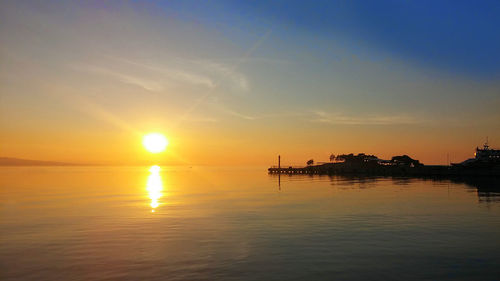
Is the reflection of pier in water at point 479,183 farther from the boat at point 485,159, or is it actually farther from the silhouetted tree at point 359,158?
the silhouetted tree at point 359,158

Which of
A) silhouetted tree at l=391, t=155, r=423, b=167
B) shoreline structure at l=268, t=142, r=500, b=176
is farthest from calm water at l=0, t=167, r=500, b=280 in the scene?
silhouetted tree at l=391, t=155, r=423, b=167

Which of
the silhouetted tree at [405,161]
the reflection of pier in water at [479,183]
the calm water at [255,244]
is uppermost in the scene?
the silhouetted tree at [405,161]

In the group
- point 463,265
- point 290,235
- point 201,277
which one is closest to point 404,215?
point 290,235

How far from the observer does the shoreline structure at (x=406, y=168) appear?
11175 centimetres

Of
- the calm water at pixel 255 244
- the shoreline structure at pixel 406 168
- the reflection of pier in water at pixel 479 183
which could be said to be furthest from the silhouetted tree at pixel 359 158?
the calm water at pixel 255 244

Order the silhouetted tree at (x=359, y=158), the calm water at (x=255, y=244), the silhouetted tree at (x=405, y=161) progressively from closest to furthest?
1. the calm water at (x=255, y=244)
2. the silhouetted tree at (x=405, y=161)
3. the silhouetted tree at (x=359, y=158)

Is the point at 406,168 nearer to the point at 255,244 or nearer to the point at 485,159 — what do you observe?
the point at 485,159

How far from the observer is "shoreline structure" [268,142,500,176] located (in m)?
112

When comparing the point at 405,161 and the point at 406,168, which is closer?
the point at 406,168

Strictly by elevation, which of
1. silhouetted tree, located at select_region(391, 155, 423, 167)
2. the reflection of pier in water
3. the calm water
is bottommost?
the calm water

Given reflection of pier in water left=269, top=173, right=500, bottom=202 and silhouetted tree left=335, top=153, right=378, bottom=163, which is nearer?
reflection of pier in water left=269, top=173, right=500, bottom=202

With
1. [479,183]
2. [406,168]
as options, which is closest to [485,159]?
[406,168]

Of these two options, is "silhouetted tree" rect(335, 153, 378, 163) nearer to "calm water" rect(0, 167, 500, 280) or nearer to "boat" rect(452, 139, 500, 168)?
"boat" rect(452, 139, 500, 168)

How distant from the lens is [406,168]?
428 feet
